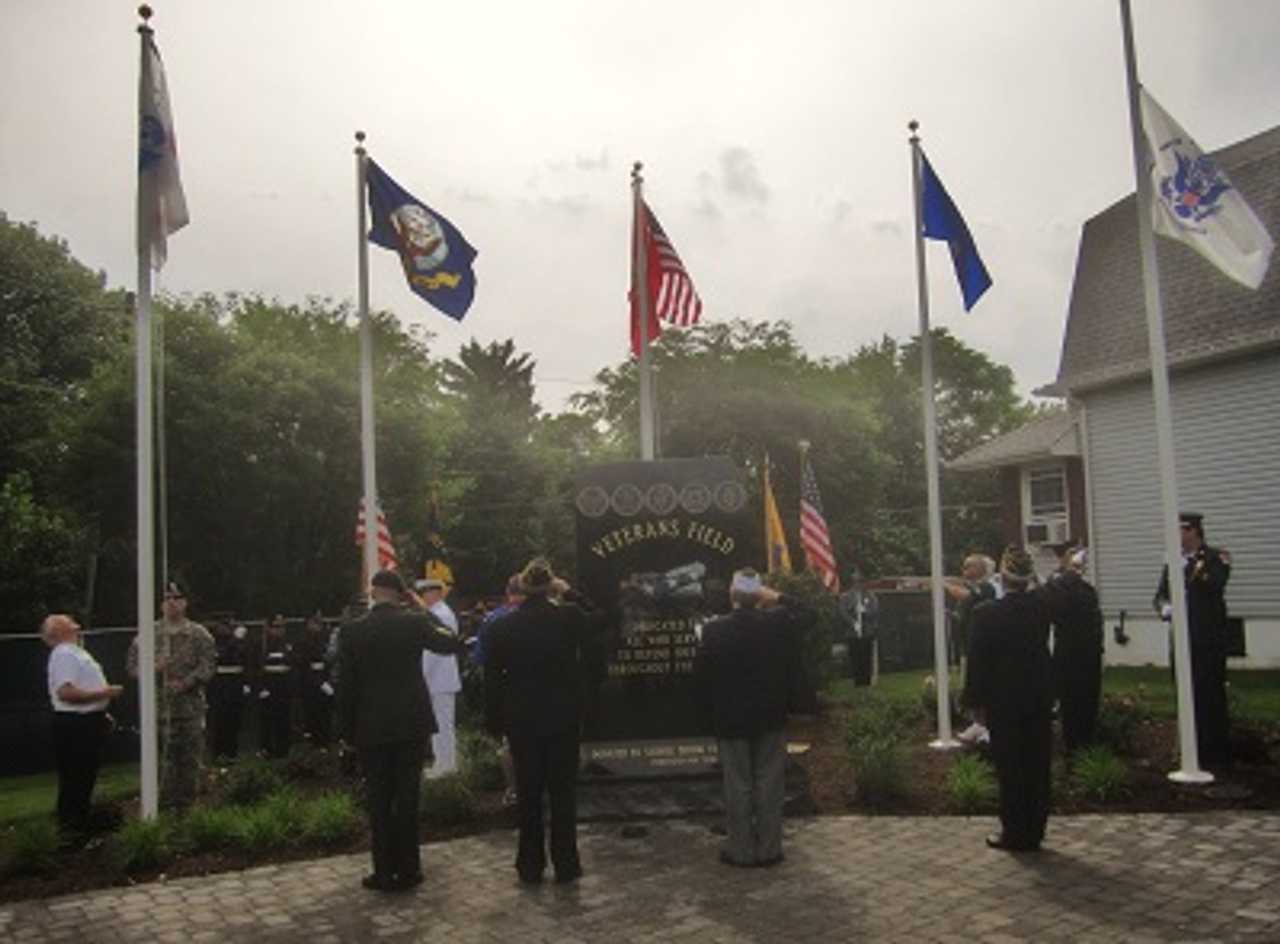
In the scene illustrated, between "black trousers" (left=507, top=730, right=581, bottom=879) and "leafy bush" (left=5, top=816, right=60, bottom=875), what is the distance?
11.8 ft

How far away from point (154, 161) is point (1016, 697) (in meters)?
8.26

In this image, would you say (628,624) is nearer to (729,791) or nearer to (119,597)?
(729,791)

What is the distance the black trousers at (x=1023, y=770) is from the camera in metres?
7.73

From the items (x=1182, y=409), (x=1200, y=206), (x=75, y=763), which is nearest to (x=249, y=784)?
(x=75, y=763)

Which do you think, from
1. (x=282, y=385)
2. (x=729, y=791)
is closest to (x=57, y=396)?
(x=282, y=385)

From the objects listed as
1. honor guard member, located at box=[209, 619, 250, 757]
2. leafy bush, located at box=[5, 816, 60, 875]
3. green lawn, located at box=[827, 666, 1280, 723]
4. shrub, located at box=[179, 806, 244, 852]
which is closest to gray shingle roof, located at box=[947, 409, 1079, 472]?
green lawn, located at box=[827, 666, 1280, 723]

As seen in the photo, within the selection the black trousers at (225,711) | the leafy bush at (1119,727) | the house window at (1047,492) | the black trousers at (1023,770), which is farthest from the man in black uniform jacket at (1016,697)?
the house window at (1047,492)

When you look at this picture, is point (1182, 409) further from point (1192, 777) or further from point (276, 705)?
point (276, 705)

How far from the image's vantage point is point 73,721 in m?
9.27

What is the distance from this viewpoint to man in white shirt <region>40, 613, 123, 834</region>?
9.19 meters

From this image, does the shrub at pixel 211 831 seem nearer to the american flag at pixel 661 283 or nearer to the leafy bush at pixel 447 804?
the leafy bush at pixel 447 804

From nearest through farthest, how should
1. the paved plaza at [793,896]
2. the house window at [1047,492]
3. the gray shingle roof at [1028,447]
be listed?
the paved plaza at [793,896] → the gray shingle roof at [1028,447] → the house window at [1047,492]

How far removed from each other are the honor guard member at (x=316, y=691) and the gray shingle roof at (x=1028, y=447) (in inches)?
682

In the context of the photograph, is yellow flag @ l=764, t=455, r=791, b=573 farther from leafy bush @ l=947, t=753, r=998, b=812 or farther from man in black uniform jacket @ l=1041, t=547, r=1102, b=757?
leafy bush @ l=947, t=753, r=998, b=812
